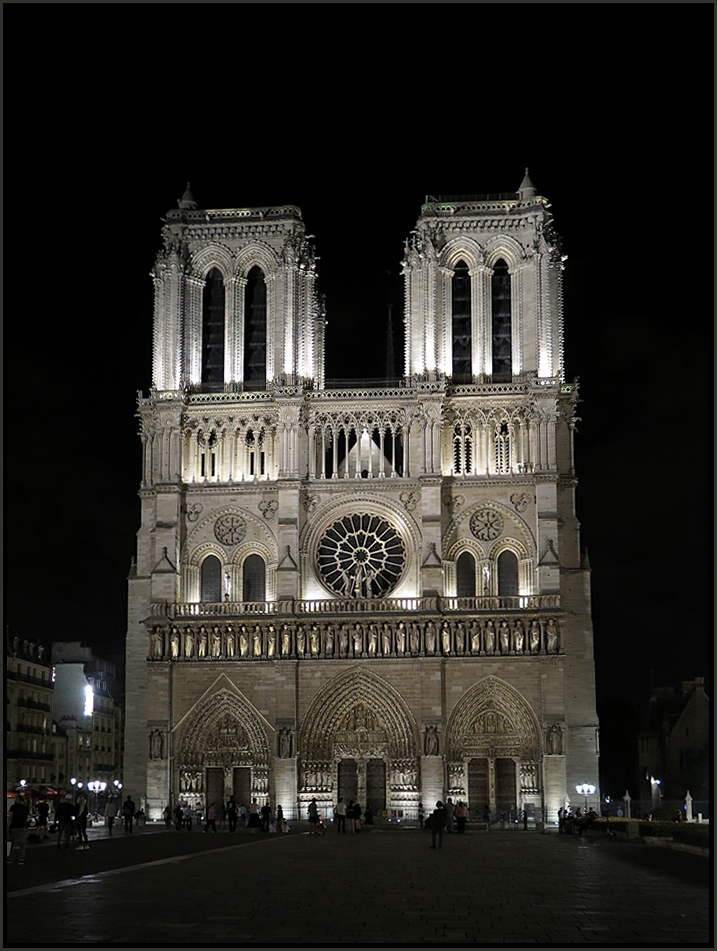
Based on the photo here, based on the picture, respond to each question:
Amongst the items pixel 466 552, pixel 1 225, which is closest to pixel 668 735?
pixel 466 552

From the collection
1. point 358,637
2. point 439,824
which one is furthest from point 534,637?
point 439,824

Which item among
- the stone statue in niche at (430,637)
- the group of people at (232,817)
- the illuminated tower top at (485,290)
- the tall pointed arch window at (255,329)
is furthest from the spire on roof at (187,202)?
the group of people at (232,817)

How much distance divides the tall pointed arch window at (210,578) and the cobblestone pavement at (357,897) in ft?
78.5

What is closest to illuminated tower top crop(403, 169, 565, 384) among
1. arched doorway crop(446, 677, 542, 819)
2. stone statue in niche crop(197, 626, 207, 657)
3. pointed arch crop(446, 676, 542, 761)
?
pointed arch crop(446, 676, 542, 761)

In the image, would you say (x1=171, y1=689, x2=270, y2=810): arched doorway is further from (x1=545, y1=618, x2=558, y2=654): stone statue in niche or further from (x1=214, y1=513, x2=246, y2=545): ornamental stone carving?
(x1=545, y1=618, x2=558, y2=654): stone statue in niche

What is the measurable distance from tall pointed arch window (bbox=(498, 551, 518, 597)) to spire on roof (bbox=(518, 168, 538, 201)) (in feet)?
49.3

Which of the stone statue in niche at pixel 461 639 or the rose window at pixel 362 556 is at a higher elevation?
the rose window at pixel 362 556

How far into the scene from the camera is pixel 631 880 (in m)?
23.2

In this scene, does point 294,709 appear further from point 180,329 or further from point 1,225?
point 1,225

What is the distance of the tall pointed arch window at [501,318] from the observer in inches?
2277

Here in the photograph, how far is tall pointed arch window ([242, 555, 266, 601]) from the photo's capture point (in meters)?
56.6

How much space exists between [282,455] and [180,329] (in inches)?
283

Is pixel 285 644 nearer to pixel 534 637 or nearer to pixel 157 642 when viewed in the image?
pixel 157 642

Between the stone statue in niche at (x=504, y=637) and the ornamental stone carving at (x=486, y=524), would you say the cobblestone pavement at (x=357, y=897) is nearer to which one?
the stone statue in niche at (x=504, y=637)
